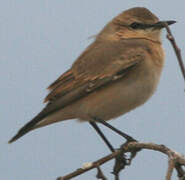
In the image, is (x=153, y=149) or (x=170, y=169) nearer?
(x=170, y=169)

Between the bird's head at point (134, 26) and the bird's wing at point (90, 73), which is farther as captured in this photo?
the bird's head at point (134, 26)

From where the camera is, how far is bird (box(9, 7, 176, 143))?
5.37 metres

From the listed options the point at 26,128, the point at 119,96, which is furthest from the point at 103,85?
the point at 26,128

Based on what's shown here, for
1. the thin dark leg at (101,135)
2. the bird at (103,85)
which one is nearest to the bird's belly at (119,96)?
the bird at (103,85)

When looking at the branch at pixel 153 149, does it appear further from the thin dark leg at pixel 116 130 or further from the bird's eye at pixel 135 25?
the bird's eye at pixel 135 25

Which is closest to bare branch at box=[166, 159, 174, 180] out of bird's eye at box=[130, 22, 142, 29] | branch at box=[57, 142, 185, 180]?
branch at box=[57, 142, 185, 180]

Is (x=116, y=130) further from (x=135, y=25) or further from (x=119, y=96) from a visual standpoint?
(x=135, y=25)

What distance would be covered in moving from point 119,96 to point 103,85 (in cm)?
23

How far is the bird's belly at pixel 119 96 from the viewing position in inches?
212

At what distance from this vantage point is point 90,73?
558 cm

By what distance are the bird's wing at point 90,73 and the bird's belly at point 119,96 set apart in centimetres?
8

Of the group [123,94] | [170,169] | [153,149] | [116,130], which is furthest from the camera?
[116,130]

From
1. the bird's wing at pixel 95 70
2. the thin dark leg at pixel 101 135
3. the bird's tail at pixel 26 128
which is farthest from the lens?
the thin dark leg at pixel 101 135

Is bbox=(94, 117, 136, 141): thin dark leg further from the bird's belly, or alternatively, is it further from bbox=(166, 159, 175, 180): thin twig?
bbox=(166, 159, 175, 180): thin twig
